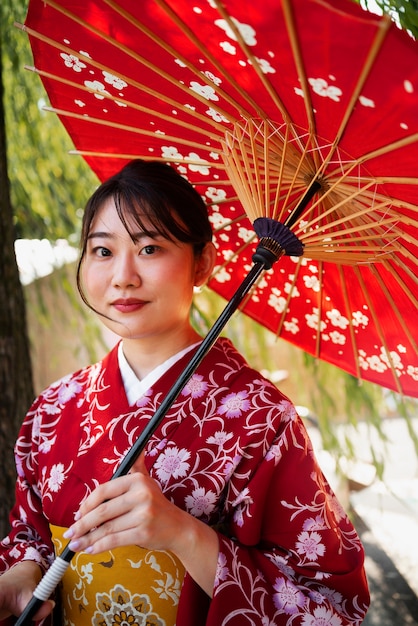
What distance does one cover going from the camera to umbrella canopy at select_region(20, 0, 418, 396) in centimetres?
132

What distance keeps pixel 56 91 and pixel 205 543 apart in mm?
1387

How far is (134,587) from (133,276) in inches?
31.0

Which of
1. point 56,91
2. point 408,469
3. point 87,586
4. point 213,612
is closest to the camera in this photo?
point 213,612

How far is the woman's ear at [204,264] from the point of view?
1922mm

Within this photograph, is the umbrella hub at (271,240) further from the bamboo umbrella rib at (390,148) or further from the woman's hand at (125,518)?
the woman's hand at (125,518)

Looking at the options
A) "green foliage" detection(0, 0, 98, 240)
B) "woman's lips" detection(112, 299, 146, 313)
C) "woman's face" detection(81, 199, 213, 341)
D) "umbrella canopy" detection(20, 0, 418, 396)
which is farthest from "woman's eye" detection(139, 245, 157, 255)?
"green foliage" detection(0, 0, 98, 240)

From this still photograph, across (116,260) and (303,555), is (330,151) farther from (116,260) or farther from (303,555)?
(303,555)

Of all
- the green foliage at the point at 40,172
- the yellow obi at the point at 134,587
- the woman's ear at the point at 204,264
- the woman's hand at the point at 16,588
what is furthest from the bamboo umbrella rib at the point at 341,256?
the green foliage at the point at 40,172

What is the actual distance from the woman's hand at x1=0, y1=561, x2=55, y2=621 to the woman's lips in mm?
742

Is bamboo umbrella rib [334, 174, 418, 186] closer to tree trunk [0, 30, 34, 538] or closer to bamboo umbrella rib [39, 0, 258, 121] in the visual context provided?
bamboo umbrella rib [39, 0, 258, 121]

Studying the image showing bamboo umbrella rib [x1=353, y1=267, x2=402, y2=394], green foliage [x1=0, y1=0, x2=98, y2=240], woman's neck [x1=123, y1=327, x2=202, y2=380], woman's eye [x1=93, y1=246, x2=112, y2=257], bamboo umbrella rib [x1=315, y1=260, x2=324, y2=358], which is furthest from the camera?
green foliage [x1=0, y1=0, x2=98, y2=240]

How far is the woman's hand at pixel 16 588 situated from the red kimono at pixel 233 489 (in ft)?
0.20

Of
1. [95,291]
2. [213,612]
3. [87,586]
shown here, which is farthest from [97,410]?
[213,612]

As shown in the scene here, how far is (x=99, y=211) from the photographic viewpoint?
5.99ft
